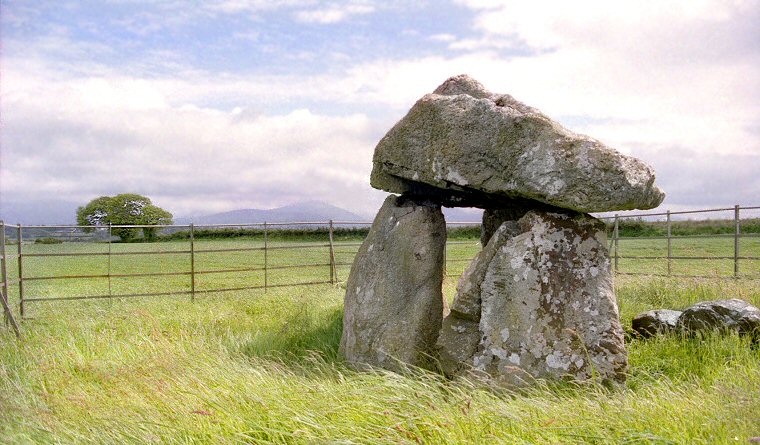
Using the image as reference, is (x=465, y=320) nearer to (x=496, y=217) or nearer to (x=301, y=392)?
(x=496, y=217)

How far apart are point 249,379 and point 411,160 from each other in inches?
104

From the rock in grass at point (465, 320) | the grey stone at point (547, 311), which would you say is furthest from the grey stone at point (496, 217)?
the grey stone at point (547, 311)

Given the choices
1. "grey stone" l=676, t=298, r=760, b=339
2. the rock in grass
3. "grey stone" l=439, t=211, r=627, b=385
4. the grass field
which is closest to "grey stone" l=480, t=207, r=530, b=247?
the rock in grass

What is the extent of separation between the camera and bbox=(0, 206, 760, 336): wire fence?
13.2 m

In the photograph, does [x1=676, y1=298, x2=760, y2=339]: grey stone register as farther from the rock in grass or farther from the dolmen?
the rock in grass

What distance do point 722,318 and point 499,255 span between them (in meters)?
2.81

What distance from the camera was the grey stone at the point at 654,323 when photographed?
7.12 metres

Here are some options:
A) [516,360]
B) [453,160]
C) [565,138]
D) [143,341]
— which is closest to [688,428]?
[516,360]

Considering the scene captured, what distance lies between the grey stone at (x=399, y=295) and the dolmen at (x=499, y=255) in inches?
0.4

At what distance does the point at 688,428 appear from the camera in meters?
3.68

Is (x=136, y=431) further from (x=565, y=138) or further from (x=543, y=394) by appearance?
(x=565, y=138)

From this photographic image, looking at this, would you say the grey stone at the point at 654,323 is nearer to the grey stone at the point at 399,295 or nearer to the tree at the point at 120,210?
the grey stone at the point at 399,295

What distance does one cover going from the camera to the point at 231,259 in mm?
28359

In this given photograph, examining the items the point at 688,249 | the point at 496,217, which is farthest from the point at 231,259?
the point at 496,217
